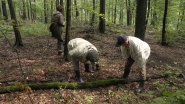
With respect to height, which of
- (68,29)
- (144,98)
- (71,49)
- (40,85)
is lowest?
(144,98)

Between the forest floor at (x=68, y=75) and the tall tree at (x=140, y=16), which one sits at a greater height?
the tall tree at (x=140, y=16)

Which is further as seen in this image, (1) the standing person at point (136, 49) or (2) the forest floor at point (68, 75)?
(1) the standing person at point (136, 49)

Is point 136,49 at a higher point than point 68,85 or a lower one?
higher

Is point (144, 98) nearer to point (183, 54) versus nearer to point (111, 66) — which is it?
point (111, 66)

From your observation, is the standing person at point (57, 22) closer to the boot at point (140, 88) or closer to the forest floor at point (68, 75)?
the forest floor at point (68, 75)

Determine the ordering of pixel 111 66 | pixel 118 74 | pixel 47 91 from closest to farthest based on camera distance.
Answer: pixel 47 91, pixel 118 74, pixel 111 66

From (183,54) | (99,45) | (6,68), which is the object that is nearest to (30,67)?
(6,68)

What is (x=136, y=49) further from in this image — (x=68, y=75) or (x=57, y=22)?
→ (x=57, y=22)

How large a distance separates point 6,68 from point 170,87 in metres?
6.23

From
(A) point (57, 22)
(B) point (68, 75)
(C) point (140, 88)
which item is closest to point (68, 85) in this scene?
(B) point (68, 75)

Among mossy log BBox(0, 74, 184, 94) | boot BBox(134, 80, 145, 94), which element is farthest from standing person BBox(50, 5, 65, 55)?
boot BBox(134, 80, 145, 94)

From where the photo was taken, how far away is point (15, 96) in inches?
192

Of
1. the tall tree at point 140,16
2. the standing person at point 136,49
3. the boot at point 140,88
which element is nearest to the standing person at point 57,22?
the standing person at point 136,49

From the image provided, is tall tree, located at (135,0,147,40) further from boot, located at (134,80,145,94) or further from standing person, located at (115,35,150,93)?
boot, located at (134,80,145,94)
